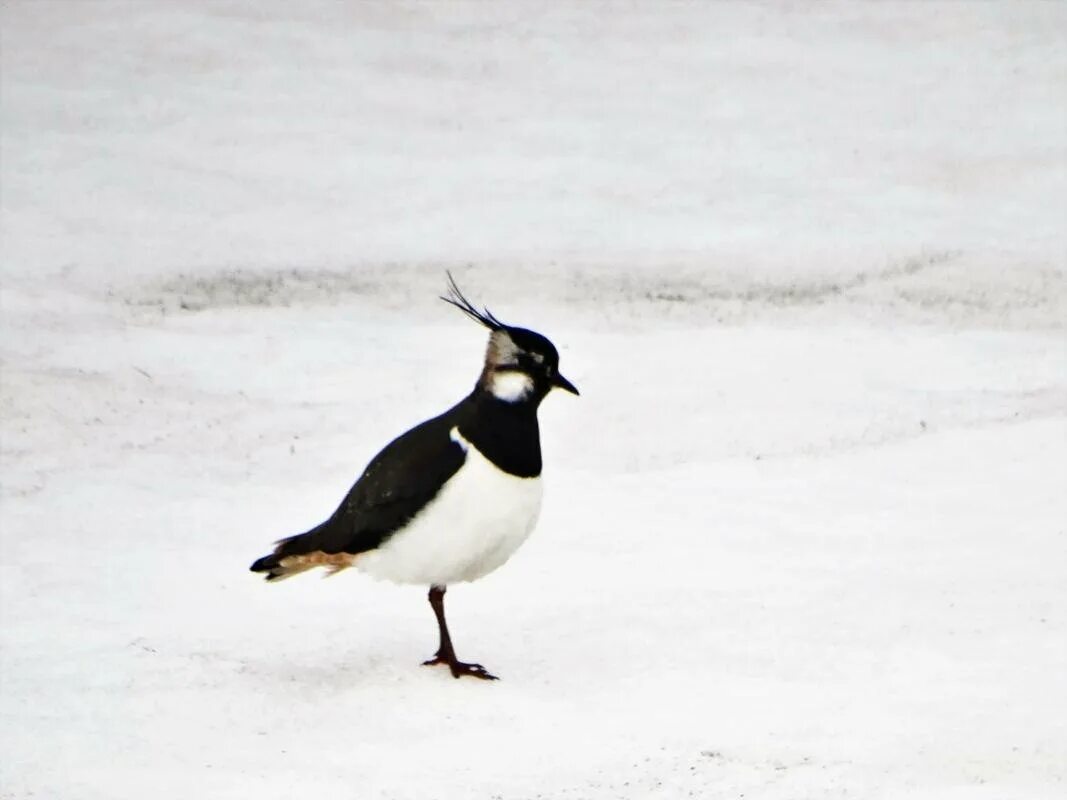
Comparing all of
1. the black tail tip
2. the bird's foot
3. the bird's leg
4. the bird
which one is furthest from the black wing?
the bird's foot

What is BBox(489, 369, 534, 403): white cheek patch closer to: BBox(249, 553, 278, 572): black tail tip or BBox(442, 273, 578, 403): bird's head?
BBox(442, 273, 578, 403): bird's head

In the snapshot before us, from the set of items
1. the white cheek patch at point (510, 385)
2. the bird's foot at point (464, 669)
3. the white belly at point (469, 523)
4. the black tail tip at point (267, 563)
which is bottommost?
the bird's foot at point (464, 669)

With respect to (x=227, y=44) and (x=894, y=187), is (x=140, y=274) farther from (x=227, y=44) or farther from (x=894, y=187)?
(x=894, y=187)

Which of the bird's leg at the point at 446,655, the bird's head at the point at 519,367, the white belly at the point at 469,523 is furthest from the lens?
the bird's leg at the point at 446,655

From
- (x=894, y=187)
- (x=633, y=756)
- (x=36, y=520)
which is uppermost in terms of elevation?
(x=894, y=187)

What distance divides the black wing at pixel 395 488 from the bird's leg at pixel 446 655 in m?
0.24

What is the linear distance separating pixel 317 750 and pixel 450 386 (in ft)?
10.6

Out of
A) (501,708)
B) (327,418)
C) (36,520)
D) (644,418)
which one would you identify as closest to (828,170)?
(644,418)

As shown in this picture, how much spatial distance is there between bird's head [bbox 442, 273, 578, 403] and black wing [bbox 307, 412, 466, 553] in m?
0.16

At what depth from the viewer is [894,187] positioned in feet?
31.8

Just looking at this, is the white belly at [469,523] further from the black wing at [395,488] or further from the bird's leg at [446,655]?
the bird's leg at [446,655]

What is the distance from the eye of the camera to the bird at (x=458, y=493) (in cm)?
466

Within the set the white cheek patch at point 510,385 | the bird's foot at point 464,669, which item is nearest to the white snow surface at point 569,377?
the bird's foot at point 464,669

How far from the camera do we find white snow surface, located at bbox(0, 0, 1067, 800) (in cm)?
471
